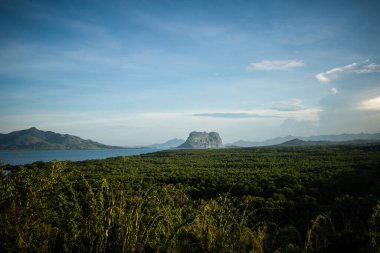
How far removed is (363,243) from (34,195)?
6206mm

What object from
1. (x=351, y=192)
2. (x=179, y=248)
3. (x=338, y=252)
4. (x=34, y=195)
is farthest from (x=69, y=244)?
(x=351, y=192)

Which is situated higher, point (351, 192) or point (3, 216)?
point (3, 216)

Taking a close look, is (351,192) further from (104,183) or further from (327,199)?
(104,183)

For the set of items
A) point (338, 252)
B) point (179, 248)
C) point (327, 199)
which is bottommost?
point (327, 199)

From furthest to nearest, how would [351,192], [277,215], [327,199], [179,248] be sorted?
[351,192] → [327,199] → [277,215] → [179,248]

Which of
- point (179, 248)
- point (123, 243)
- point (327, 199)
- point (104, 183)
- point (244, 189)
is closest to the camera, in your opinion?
point (123, 243)

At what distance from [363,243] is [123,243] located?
4.88m

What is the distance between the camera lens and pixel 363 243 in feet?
16.6

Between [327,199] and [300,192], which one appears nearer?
[327,199]

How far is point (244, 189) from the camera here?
2717cm

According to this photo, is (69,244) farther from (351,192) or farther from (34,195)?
(351,192)

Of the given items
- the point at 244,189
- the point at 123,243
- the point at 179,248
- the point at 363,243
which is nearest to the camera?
the point at 123,243

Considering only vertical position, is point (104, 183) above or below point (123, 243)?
above

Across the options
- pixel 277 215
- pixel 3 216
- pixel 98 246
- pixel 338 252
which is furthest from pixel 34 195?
pixel 277 215
